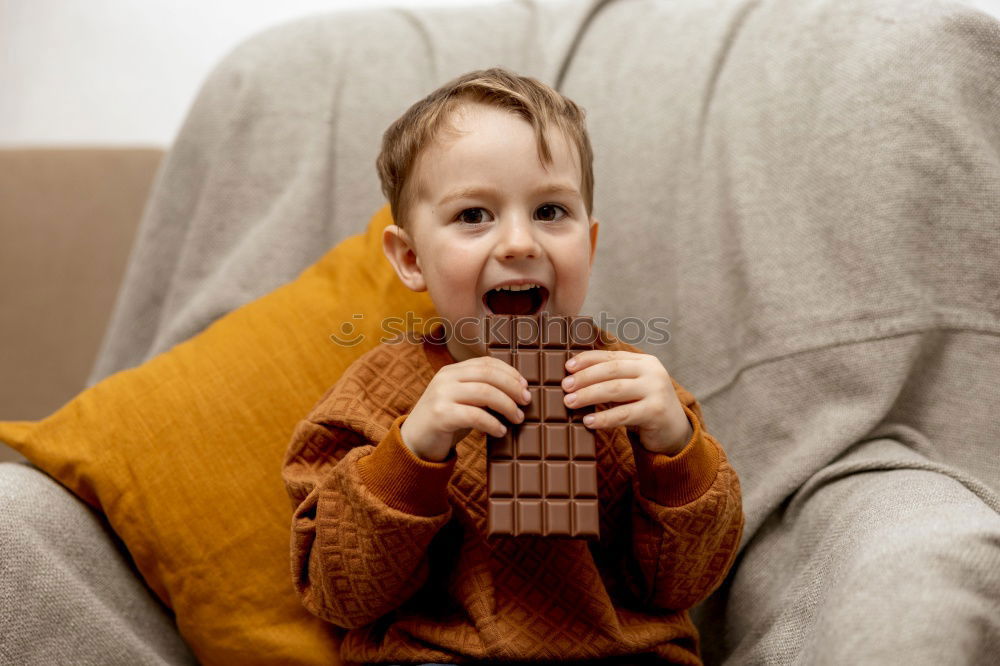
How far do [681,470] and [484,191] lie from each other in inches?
14.6

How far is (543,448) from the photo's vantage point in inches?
34.1

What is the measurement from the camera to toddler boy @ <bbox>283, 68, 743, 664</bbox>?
882 mm

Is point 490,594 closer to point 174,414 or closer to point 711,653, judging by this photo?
point 711,653

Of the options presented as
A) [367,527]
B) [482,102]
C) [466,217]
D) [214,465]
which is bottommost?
[214,465]

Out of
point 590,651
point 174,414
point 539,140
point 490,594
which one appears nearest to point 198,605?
point 174,414

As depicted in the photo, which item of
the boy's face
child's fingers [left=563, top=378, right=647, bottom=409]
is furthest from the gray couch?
the boy's face

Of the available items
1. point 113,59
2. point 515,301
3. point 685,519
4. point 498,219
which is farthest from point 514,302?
point 113,59

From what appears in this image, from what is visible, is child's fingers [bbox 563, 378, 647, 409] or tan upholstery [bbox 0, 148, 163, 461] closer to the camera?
child's fingers [bbox 563, 378, 647, 409]

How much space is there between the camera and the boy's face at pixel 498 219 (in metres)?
0.93

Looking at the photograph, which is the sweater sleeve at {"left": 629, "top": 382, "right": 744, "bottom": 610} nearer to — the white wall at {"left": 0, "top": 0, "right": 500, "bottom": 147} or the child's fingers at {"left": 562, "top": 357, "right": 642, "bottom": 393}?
the child's fingers at {"left": 562, "top": 357, "right": 642, "bottom": 393}

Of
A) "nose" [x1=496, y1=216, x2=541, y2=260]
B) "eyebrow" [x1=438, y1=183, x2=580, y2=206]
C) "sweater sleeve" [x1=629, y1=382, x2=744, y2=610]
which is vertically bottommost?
"sweater sleeve" [x1=629, y1=382, x2=744, y2=610]

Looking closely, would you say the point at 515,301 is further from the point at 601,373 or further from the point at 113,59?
the point at 113,59

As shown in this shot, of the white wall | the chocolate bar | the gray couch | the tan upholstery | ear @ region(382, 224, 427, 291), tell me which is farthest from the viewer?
the white wall

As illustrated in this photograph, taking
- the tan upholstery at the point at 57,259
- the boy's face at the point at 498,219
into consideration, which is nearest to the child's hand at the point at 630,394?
the boy's face at the point at 498,219
